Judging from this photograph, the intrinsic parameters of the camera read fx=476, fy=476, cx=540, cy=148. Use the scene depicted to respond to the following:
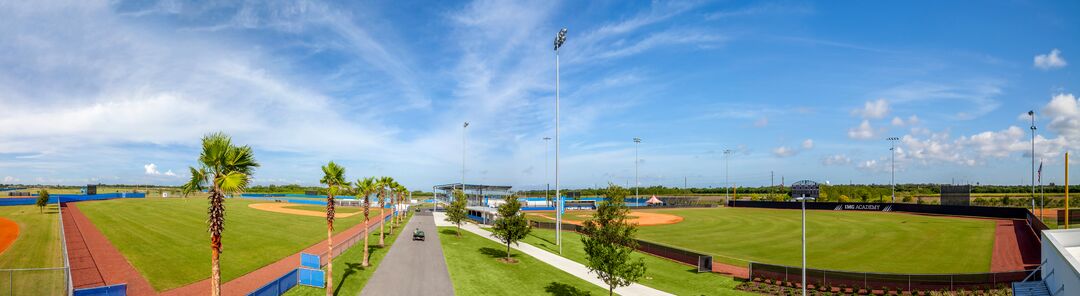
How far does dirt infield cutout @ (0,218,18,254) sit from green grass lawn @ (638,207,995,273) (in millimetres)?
63471

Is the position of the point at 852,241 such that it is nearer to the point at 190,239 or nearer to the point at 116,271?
the point at 116,271

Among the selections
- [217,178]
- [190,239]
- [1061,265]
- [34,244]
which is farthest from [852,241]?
[34,244]

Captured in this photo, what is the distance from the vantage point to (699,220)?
82.5m

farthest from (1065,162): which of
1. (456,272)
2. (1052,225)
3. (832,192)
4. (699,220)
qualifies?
(832,192)

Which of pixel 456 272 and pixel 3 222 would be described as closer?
pixel 456 272

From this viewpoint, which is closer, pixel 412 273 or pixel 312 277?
pixel 312 277

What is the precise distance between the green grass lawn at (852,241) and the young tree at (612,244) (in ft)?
55.1

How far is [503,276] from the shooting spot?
37.7 metres

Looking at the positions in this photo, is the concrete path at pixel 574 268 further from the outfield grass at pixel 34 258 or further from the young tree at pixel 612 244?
the outfield grass at pixel 34 258

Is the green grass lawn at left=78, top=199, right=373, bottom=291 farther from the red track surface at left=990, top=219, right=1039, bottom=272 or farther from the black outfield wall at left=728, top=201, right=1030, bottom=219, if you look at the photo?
the black outfield wall at left=728, top=201, right=1030, bottom=219

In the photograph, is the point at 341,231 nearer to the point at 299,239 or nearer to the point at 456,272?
the point at 299,239

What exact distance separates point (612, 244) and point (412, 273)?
16.4 meters

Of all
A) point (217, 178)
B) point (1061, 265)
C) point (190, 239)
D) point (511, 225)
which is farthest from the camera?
point (190, 239)

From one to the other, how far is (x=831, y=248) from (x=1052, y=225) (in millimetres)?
37654
